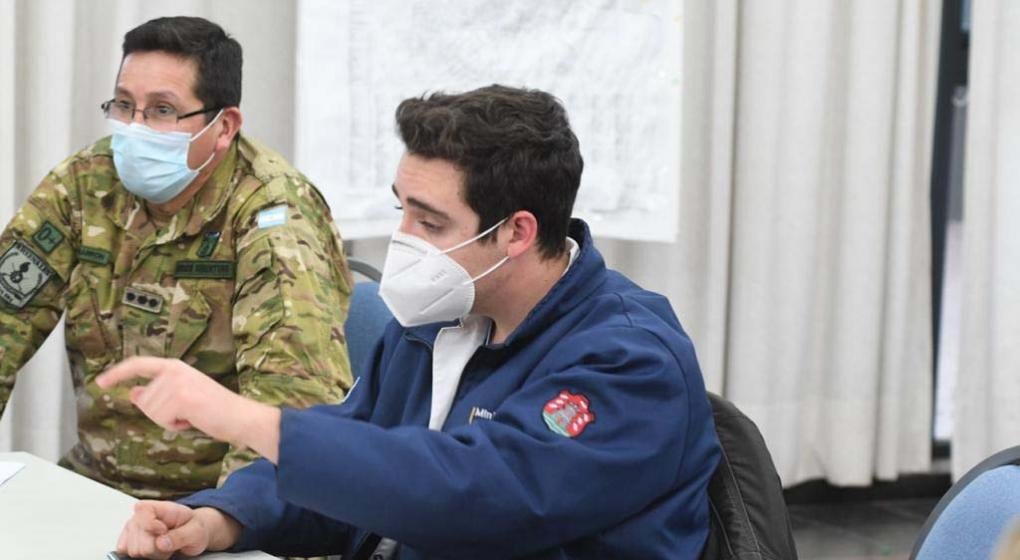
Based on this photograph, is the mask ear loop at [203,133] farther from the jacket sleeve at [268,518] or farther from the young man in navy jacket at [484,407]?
the jacket sleeve at [268,518]

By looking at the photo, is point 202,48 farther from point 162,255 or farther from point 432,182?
A: point 432,182

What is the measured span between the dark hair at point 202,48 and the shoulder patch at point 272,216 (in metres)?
0.24

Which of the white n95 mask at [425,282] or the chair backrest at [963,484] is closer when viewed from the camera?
the chair backrest at [963,484]

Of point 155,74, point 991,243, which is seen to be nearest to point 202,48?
point 155,74

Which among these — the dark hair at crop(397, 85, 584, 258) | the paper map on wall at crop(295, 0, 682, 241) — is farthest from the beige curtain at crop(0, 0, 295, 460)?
the dark hair at crop(397, 85, 584, 258)

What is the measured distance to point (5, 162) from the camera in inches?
124

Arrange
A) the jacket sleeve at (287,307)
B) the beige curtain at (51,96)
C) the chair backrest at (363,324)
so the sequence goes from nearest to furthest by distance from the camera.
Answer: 1. the jacket sleeve at (287,307)
2. the chair backrest at (363,324)
3. the beige curtain at (51,96)

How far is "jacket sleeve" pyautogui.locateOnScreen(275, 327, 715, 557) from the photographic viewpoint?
1.37 metres

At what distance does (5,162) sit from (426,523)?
2138 mm

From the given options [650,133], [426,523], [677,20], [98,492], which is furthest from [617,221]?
[426,523]

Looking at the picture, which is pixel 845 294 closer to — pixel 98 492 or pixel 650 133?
pixel 650 133

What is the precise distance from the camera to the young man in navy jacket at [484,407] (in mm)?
1378

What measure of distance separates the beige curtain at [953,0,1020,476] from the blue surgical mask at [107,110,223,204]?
8.20 ft

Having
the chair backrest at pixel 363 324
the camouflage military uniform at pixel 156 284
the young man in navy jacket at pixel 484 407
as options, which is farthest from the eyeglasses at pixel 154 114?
the young man in navy jacket at pixel 484 407
